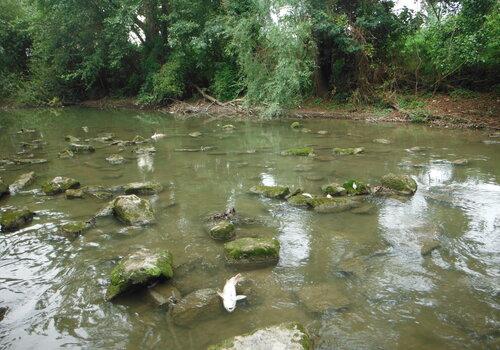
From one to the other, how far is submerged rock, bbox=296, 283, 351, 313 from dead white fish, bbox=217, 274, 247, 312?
601 mm

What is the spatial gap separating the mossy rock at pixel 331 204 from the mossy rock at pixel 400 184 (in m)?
1.01

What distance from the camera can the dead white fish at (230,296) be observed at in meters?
3.70

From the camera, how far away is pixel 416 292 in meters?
3.96

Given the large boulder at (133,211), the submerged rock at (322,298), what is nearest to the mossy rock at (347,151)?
the large boulder at (133,211)

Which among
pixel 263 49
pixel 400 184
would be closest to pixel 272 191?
pixel 400 184

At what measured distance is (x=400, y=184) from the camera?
271 inches

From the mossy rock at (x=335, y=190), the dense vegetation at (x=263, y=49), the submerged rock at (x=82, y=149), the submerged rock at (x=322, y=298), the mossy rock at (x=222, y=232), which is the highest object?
the dense vegetation at (x=263, y=49)

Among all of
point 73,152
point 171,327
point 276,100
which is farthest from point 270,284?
point 276,100

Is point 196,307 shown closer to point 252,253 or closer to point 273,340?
point 273,340

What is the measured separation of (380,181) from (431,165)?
7.21ft

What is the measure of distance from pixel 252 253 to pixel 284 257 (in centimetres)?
41

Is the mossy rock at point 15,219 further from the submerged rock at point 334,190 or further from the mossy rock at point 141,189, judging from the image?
the submerged rock at point 334,190

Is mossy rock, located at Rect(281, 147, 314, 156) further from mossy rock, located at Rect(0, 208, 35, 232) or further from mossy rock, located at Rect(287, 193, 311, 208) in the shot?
mossy rock, located at Rect(0, 208, 35, 232)

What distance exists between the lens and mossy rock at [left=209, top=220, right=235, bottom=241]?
523 cm
